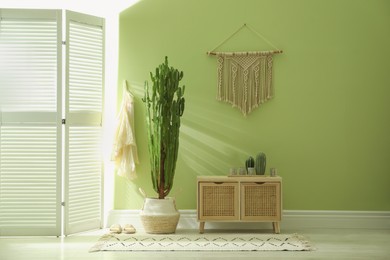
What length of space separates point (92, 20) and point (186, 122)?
1.34m

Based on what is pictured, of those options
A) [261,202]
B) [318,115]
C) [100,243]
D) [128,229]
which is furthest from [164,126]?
[318,115]

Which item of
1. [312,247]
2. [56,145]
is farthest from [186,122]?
[312,247]

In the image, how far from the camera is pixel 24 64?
608cm

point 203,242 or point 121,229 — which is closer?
point 203,242

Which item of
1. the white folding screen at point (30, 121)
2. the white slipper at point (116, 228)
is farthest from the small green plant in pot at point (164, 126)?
the white folding screen at point (30, 121)

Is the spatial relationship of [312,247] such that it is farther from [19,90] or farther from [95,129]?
[19,90]

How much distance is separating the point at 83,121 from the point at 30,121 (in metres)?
0.50

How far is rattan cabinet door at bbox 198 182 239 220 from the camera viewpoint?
6180mm

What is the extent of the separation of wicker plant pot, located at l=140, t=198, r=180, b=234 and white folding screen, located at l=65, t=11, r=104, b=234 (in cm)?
57

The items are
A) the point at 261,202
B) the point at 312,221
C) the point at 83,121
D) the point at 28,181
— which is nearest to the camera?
the point at 28,181

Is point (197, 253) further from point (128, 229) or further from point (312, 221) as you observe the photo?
point (312, 221)

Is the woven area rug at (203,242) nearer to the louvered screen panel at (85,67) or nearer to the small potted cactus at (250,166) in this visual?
the small potted cactus at (250,166)

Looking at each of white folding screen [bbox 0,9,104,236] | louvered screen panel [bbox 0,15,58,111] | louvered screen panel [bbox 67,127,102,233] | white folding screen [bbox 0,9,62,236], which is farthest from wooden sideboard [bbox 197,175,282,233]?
louvered screen panel [bbox 0,15,58,111]

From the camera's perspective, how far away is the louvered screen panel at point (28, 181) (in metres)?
6.03
